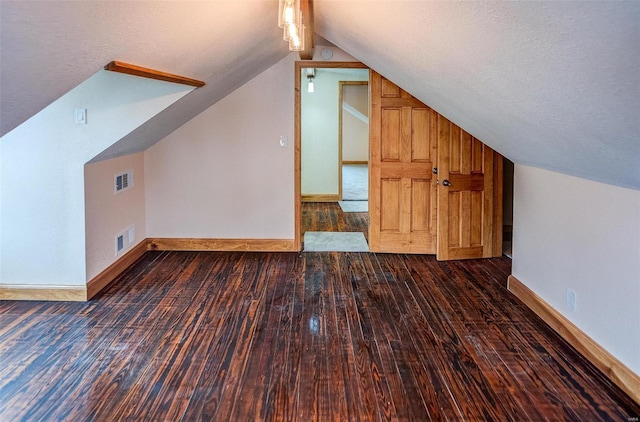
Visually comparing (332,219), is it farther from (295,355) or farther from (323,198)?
(295,355)

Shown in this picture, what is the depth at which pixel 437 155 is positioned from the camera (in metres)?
4.79

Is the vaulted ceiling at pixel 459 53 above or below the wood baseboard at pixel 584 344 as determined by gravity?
above

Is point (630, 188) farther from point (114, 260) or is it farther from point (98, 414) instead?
point (114, 260)

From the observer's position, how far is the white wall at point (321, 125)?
27.2 feet

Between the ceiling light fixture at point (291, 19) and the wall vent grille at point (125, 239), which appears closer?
the ceiling light fixture at point (291, 19)

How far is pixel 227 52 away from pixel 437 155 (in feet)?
7.58

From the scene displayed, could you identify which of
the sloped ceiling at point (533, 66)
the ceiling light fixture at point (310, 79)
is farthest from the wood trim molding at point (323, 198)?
the sloped ceiling at point (533, 66)

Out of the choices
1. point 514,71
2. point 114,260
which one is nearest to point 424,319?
point 514,71

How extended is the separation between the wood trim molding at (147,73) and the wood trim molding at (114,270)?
1.67m

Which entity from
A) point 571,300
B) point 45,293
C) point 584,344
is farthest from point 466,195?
point 45,293

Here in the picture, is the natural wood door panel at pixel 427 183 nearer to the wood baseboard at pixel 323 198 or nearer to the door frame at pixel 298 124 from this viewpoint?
the door frame at pixel 298 124

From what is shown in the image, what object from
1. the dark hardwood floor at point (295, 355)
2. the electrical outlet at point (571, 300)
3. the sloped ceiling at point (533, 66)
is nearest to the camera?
the sloped ceiling at point (533, 66)

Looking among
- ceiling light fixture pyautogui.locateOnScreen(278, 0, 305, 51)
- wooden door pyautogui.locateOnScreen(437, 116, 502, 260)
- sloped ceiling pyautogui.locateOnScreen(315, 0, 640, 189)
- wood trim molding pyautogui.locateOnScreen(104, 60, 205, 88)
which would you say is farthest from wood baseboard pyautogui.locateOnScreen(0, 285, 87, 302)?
wooden door pyautogui.locateOnScreen(437, 116, 502, 260)

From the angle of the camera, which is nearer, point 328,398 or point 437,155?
point 328,398
